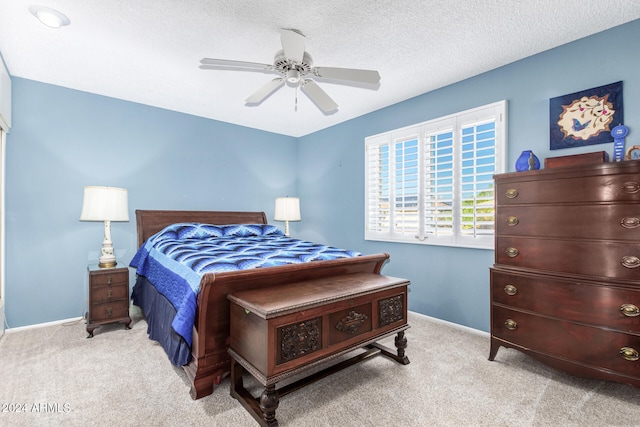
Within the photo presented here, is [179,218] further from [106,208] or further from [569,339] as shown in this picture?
[569,339]

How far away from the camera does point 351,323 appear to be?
1978mm

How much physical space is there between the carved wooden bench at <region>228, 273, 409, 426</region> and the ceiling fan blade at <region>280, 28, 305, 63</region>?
159cm

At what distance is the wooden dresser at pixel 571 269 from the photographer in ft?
6.13

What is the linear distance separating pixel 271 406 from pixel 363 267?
1301mm

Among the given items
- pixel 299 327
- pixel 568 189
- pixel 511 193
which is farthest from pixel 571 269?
pixel 299 327

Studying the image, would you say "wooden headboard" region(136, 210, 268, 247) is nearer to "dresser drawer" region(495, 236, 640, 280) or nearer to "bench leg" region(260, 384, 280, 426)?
"bench leg" region(260, 384, 280, 426)

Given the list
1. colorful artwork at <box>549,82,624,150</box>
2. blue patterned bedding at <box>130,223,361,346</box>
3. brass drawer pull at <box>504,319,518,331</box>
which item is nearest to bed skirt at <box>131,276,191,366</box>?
blue patterned bedding at <box>130,223,361,346</box>

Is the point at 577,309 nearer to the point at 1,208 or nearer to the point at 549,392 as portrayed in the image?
the point at 549,392

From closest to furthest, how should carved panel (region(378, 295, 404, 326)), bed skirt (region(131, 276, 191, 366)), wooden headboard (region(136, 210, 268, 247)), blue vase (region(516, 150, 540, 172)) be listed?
bed skirt (region(131, 276, 191, 366)), carved panel (region(378, 295, 404, 326)), blue vase (region(516, 150, 540, 172)), wooden headboard (region(136, 210, 268, 247))

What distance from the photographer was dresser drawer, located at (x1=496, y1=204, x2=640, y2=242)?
1881 mm

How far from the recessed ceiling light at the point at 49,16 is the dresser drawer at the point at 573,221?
11.6 ft

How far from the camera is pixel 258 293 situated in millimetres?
1946

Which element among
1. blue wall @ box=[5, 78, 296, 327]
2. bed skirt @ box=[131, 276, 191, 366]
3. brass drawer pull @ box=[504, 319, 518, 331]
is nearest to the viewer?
bed skirt @ box=[131, 276, 191, 366]

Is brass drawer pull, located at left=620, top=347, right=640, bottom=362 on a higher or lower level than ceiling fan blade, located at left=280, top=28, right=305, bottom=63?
lower
